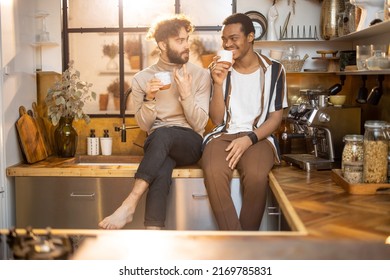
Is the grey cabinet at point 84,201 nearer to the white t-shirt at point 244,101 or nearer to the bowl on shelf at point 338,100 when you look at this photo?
the white t-shirt at point 244,101

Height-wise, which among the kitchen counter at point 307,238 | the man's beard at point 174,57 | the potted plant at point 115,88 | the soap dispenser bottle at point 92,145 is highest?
the man's beard at point 174,57

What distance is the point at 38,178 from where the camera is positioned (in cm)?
195

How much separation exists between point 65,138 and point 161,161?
57cm

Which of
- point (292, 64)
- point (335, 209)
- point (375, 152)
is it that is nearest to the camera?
point (335, 209)

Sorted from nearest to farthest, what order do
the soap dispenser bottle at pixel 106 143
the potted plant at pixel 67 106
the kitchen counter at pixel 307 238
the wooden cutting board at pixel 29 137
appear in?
1. the kitchen counter at pixel 307 238
2. the wooden cutting board at pixel 29 137
3. the potted plant at pixel 67 106
4. the soap dispenser bottle at pixel 106 143

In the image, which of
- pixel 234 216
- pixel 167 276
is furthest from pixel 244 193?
pixel 167 276

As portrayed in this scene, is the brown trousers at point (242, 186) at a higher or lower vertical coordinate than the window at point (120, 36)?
lower

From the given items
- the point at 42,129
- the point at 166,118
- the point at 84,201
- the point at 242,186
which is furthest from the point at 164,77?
the point at 42,129

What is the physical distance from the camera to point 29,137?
206 centimetres

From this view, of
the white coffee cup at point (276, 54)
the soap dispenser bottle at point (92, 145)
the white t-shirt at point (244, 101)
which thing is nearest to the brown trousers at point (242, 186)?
the white t-shirt at point (244, 101)

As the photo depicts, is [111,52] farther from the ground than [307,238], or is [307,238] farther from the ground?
[111,52]

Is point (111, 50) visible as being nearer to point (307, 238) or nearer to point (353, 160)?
point (353, 160)

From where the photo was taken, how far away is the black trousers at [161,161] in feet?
5.70

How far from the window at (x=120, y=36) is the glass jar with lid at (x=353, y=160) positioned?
79cm
